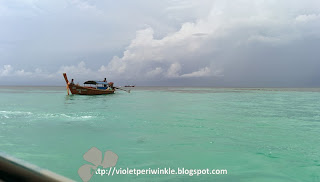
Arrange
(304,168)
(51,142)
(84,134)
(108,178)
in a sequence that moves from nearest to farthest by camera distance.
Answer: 1. (108,178)
2. (304,168)
3. (51,142)
4. (84,134)

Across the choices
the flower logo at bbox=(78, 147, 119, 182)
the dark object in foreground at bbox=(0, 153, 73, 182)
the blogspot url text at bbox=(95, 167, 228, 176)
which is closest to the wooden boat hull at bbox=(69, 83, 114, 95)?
the flower logo at bbox=(78, 147, 119, 182)

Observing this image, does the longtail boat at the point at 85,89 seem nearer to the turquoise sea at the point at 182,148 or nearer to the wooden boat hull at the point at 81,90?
the wooden boat hull at the point at 81,90

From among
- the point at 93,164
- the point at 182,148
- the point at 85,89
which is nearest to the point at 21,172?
the point at 93,164

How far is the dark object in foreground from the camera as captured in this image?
975 millimetres

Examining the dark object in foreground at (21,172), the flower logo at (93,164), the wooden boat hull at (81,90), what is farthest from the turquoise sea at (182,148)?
the wooden boat hull at (81,90)

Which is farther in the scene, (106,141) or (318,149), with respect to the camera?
(106,141)

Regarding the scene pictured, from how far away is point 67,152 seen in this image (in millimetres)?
6672

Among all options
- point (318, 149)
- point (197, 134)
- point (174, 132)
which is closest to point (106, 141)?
point (174, 132)

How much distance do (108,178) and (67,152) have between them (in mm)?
2370

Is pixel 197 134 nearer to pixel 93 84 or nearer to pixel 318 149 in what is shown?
pixel 318 149

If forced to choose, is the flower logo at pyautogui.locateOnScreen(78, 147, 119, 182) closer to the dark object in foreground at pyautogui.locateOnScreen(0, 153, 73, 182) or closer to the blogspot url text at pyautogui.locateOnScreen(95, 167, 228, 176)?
the blogspot url text at pyautogui.locateOnScreen(95, 167, 228, 176)

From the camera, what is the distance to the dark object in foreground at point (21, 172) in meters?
0.97

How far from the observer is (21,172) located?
105cm

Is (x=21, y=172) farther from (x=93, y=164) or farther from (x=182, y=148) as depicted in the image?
(x=182, y=148)
